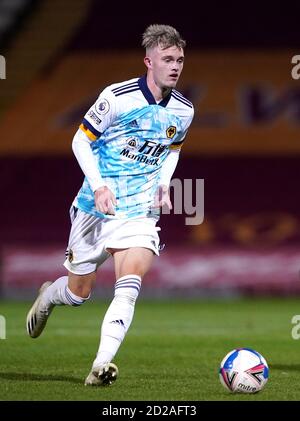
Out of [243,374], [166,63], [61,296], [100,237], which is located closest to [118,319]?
[100,237]

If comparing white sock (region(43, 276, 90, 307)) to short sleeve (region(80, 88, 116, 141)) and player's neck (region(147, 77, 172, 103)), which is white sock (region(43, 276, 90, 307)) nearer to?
short sleeve (region(80, 88, 116, 141))

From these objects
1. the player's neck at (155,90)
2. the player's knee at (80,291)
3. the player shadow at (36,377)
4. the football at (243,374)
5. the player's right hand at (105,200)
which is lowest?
the football at (243,374)

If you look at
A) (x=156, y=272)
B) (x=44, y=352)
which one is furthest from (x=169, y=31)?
(x=156, y=272)

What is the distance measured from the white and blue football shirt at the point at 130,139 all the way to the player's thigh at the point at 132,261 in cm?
26

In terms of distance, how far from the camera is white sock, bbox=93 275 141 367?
22.3ft

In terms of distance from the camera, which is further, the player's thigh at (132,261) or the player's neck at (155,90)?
the player's neck at (155,90)

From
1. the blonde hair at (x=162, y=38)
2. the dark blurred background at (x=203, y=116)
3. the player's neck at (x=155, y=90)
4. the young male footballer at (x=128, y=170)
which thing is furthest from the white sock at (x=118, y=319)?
the dark blurred background at (x=203, y=116)

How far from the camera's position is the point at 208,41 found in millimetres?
19234

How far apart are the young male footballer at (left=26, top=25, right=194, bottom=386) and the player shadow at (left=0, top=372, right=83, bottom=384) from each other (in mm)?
564

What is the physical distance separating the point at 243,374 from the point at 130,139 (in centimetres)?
182

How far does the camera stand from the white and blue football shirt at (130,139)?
7.34 meters

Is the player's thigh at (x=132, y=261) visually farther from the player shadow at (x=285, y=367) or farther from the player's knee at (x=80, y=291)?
the player shadow at (x=285, y=367)

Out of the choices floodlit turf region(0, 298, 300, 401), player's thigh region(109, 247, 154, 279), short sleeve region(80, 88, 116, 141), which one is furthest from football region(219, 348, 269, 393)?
short sleeve region(80, 88, 116, 141)

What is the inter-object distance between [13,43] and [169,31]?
14151 mm
